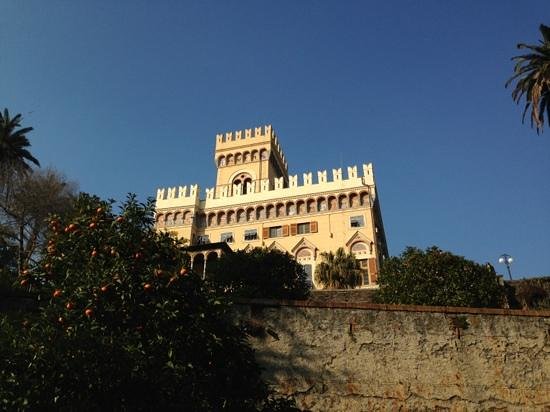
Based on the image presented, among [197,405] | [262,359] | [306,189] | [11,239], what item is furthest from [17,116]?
[197,405]

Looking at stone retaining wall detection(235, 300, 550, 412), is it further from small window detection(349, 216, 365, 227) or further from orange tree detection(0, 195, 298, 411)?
small window detection(349, 216, 365, 227)

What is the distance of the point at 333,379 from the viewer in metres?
9.48

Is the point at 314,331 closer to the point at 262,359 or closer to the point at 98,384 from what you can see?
the point at 262,359

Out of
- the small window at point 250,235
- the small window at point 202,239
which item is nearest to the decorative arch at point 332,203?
the small window at point 250,235

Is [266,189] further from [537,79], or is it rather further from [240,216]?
[537,79]

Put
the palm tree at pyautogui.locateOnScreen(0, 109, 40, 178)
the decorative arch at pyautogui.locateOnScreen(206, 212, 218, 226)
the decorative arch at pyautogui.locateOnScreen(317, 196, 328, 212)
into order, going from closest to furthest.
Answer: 1. the palm tree at pyautogui.locateOnScreen(0, 109, 40, 178)
2. the decorative arch at pyautogui.locateOnScreen(317, 196, 328, 212)
3. the decorative arch at pyautogui.locateOnScreen(206, 212, 218, 226)

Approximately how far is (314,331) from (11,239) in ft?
92.0

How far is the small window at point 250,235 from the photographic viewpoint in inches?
1735

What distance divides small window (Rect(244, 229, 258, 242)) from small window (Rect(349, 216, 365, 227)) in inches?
379

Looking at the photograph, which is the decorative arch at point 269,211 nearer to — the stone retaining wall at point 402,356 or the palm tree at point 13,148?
the palm tree at point 13,148

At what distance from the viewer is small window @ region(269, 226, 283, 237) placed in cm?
4363

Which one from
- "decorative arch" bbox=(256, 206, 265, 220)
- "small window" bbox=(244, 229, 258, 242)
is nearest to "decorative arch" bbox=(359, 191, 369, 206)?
"decorative arch" bbox=(256, 206, 265, 220)

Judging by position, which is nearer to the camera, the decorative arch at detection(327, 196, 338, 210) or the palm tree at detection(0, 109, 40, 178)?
the palm tree at detection(0, 109, 40, 178)

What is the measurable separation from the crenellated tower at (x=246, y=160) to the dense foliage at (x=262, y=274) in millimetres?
26050
